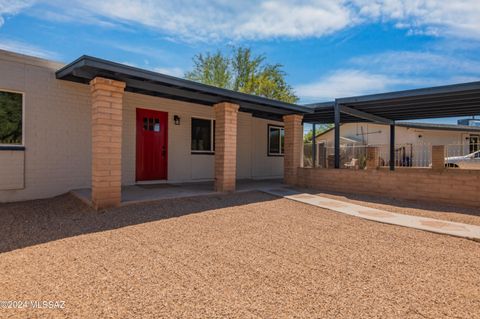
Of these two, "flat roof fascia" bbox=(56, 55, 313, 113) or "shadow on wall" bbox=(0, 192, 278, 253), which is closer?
"shadow on wall" bbox=(0, 192, 278, 253)

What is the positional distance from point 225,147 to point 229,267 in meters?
4.74

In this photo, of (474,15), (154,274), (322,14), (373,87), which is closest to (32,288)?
(154,274)

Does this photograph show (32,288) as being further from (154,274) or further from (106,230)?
(106,230)

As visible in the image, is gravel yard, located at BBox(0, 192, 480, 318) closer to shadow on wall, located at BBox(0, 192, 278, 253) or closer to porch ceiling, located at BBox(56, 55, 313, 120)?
shadow on wall, located at BBox(0, 192, 278, 253)

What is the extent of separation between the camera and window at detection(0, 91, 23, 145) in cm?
598

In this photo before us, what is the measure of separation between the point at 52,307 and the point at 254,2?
9.27m

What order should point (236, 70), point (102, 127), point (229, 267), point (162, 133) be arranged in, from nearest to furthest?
point (229, 267), point (102, 127), point (162, 133), point (236, 70)

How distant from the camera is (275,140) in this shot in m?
12.5

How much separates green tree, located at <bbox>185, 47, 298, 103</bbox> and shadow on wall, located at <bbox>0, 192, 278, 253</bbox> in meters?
18.0

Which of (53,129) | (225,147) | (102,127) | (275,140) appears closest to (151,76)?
(102,127)

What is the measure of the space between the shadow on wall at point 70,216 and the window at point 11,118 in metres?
1.37

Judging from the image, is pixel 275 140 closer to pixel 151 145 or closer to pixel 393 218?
pixel 151 145

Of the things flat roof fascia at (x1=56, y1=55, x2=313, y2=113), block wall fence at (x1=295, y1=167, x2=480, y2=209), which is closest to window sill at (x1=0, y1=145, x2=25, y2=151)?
flat roof fascia at (x1=56, y1=55, x2=313, y2=113)

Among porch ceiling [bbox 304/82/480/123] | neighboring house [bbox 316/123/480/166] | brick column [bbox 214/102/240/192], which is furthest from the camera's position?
neighboring house [bbox 316/123/480/166]
